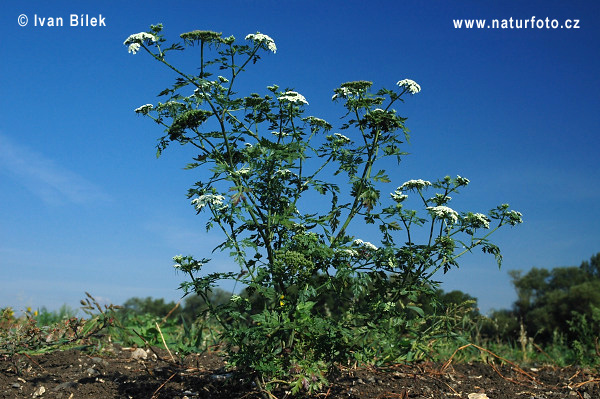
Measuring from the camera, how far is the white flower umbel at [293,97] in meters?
4.28

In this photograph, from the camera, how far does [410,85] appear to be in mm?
4770

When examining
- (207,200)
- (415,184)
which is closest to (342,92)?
(415,184)

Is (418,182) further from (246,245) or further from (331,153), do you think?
(246,245)

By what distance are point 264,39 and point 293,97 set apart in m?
0.61

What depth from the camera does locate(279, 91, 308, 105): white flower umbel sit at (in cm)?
428

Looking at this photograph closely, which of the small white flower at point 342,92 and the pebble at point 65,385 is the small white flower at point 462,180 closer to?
the small white flower at point 342,92

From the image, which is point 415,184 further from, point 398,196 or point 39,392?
point 39,392

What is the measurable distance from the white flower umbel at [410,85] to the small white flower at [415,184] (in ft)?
2.74

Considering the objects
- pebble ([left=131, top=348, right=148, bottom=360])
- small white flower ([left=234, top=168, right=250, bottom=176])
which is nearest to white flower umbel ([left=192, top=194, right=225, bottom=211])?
small white flower ([left=234, top=168, right=250, bottom=176])


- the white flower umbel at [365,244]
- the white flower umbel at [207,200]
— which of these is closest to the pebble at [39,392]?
the white flower umbel at [207,200]

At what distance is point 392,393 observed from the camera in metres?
5.02

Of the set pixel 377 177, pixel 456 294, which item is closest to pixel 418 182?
pixel 377 177

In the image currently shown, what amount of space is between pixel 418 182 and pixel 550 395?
2925 mm

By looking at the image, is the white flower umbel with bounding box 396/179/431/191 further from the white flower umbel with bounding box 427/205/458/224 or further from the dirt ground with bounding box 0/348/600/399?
the dirt ground with bounding box 0/348/600/399
